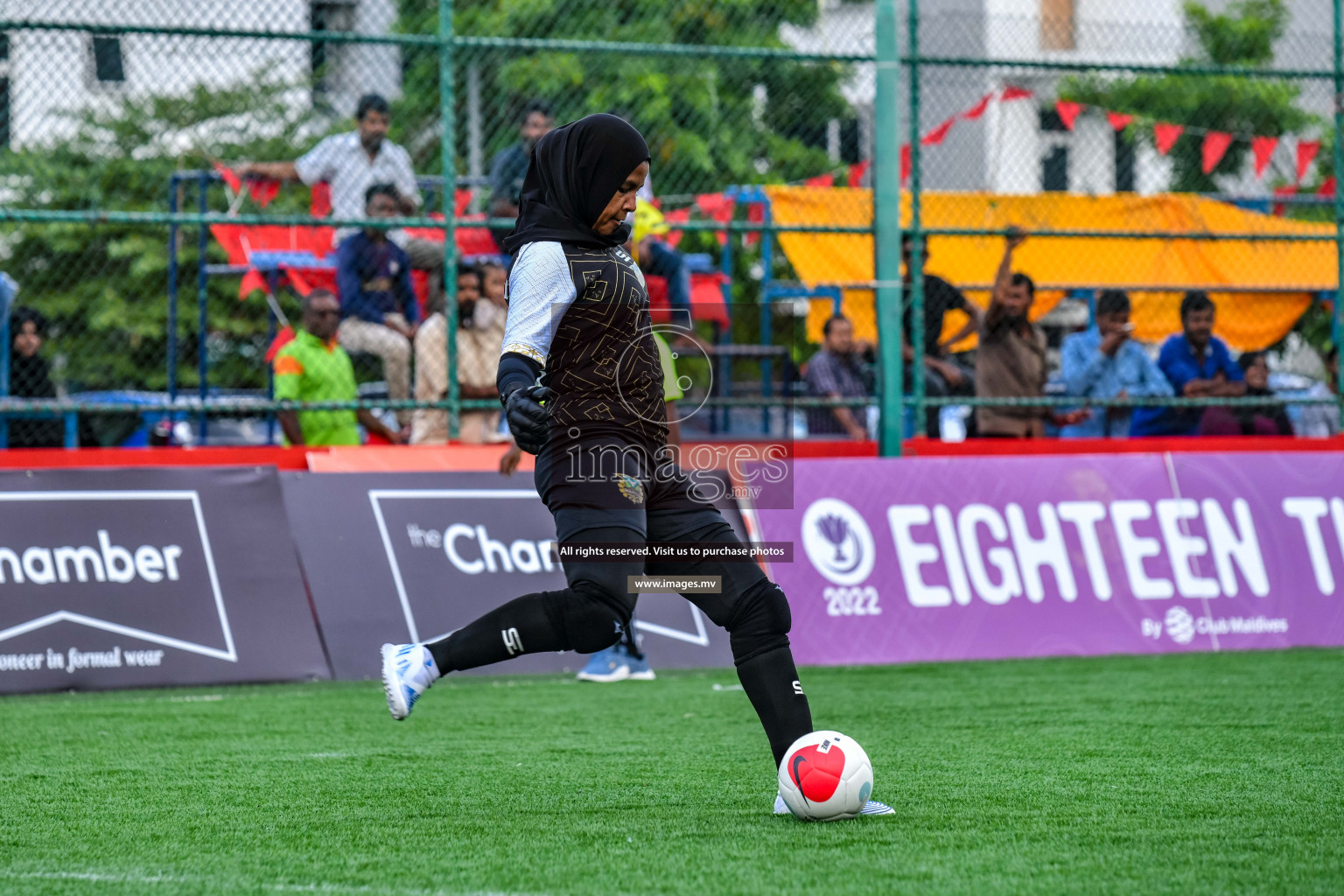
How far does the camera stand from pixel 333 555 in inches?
344

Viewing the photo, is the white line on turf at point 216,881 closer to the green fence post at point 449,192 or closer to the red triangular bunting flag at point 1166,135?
the green fence post at point 449,192

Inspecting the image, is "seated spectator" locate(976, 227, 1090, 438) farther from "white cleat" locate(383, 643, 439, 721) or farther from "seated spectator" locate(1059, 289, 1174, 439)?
"white cleat" locate(383, 643, 439, 721)

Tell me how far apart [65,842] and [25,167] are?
632 cm

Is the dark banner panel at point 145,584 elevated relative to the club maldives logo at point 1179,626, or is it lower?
elevated

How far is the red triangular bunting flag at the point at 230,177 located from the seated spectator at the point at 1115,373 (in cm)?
599

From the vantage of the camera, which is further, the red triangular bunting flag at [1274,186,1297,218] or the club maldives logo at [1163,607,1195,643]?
the red triangular bunting flag at [1274,186,1297,218]

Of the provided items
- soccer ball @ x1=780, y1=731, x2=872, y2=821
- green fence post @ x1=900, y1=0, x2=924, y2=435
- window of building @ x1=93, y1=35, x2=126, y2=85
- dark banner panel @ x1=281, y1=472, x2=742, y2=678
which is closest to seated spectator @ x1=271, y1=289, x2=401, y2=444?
dark banner panel @ x1=281, y1=472, x2=742, y2=678

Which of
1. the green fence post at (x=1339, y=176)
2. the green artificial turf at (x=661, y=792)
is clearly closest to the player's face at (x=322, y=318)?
the green artificial turf at (x=661, y=792)

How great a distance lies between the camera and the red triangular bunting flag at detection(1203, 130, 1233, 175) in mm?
12641

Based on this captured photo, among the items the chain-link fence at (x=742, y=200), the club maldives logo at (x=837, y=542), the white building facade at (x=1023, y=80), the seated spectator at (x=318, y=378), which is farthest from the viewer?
the white building facade at (x=1023, y=80)

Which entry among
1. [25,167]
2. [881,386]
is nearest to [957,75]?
[881,386]

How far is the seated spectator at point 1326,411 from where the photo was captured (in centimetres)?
1070

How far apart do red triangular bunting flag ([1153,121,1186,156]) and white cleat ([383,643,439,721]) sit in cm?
905

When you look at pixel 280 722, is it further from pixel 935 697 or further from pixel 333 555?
pixel 935 697
